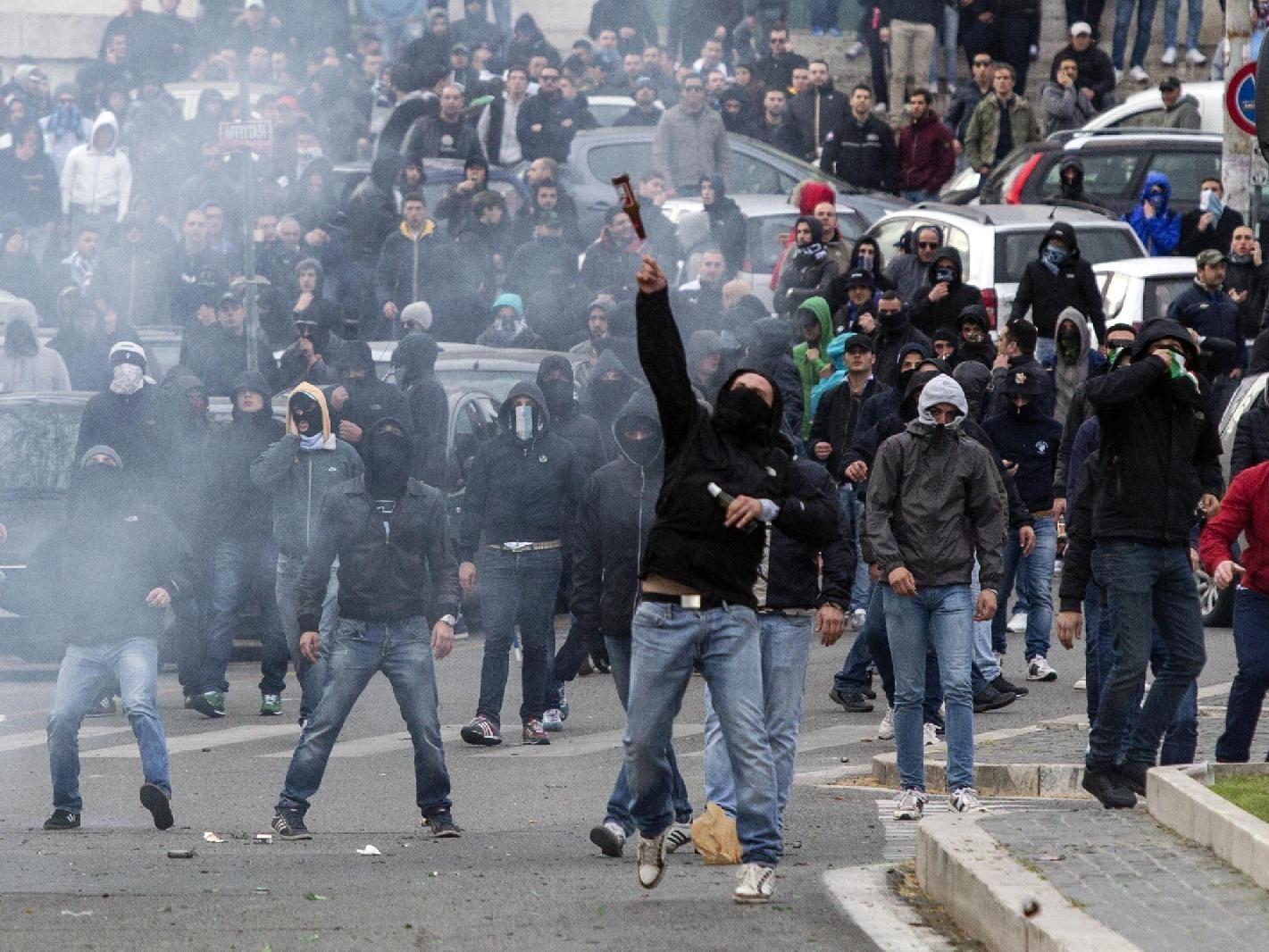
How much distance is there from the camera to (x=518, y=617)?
506 inches

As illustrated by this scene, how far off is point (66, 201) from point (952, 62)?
995 centimetres

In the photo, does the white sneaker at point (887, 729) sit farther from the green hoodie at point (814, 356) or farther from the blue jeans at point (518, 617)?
the green hoodie at point (814, 356)

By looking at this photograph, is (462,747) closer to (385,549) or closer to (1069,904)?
(385,549)

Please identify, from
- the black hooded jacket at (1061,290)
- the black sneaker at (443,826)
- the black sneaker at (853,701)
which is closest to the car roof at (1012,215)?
the black hooded jacket at (1061,290)

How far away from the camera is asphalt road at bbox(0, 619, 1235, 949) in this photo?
25.9 ft

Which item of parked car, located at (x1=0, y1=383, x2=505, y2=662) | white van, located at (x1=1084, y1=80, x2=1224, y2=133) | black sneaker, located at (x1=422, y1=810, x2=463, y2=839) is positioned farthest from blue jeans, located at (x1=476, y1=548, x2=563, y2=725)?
white van, located at (x1=1084, y1=80, x2=1224, y2=133)

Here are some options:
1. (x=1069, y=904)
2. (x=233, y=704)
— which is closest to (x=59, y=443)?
(x=233, y=704)

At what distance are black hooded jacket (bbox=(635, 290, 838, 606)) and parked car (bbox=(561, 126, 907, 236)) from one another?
1438 centimetres

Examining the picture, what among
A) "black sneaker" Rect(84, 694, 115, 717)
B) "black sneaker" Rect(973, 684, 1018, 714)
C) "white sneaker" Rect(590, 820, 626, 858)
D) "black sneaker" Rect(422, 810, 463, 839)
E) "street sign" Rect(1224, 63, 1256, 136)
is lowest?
"black sneaker" Rect(84, 694, 115, 717)

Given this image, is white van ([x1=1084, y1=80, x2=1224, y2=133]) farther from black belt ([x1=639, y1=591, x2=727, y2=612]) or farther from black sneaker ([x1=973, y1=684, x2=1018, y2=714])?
black belt ([x1=639, y1=591, x2=727, y2=612])

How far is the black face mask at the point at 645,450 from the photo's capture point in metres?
10.7

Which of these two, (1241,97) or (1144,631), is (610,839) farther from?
(1241,97)

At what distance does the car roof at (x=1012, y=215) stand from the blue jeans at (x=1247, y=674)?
11.8 meters

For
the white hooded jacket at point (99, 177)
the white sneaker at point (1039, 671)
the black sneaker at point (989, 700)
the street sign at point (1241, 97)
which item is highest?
the street sign at point (1241, 97)
